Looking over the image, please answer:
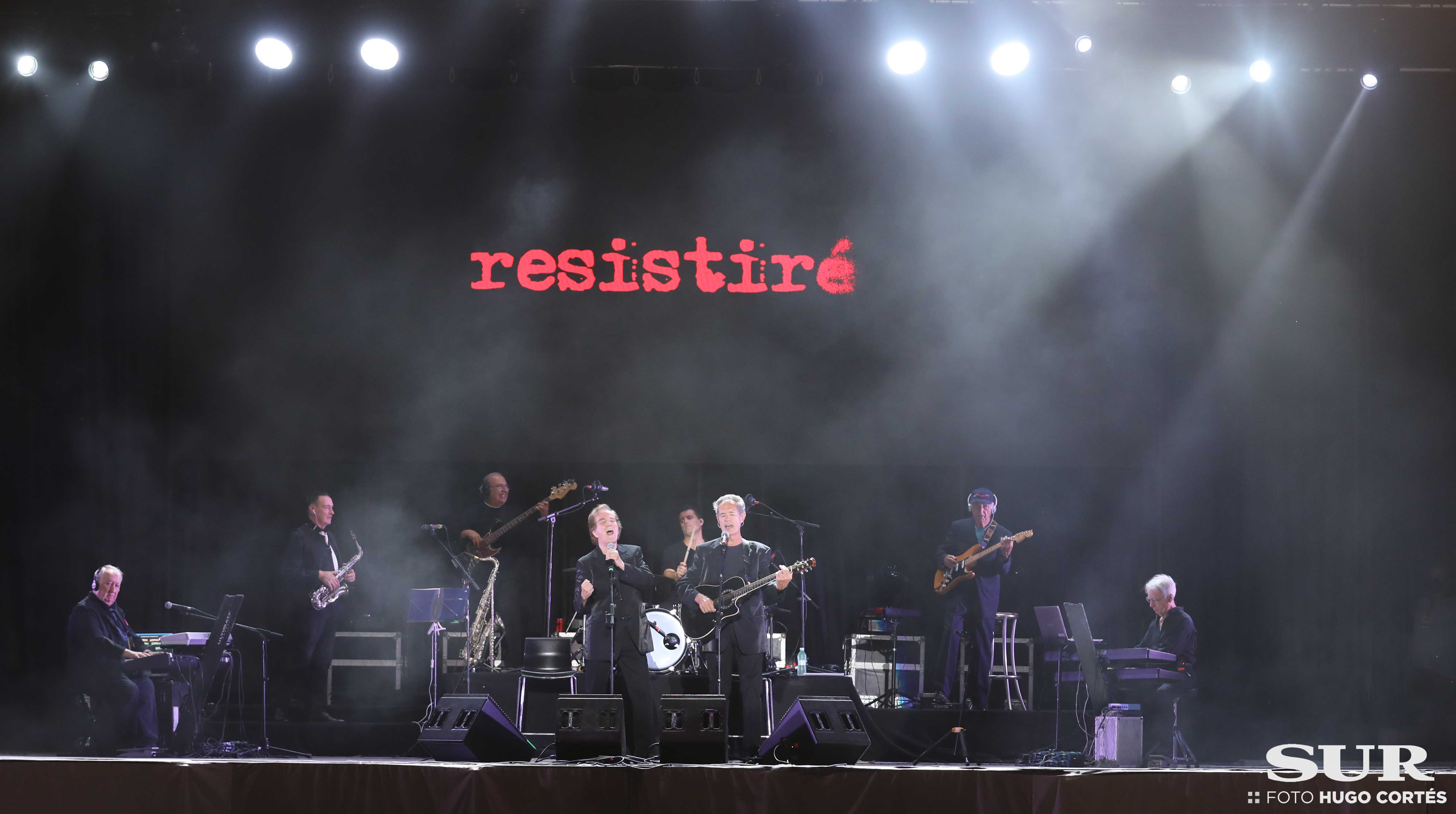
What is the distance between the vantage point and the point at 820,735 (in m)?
5.72

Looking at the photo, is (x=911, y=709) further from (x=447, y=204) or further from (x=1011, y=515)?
(x=447, y=204)

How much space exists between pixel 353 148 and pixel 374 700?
4.66 meters

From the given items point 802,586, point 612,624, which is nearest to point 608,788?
point 612,624

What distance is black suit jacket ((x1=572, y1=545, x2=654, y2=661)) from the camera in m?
7.42

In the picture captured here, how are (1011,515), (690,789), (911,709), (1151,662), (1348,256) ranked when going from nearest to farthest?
(690,789) < (1151,662) < (911,709) < (1348,256) < (1011,515)

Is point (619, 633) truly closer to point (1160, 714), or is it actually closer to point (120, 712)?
point (120, 712)

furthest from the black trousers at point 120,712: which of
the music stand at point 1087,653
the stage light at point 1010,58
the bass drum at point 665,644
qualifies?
the stage light at point 1010,58

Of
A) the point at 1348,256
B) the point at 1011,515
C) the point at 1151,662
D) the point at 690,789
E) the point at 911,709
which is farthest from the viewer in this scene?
the point at 1011,515

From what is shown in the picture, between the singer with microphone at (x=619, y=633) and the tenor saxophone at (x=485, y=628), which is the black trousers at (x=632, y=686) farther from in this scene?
the tenor saxophone at (x=485, y=628)

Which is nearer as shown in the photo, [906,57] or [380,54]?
[906,57]

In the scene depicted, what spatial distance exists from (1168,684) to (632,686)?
12.1 ft

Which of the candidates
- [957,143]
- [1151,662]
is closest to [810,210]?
[957,143]

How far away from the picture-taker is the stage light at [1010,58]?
8.76 m

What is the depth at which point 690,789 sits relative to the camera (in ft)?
18.0
